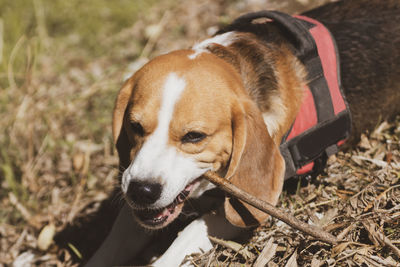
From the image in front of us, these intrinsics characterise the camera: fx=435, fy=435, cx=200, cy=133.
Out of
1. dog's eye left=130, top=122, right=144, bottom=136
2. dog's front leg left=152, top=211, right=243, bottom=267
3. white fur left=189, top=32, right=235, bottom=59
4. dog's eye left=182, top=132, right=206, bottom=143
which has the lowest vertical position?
dog's front leg left=152, top=211, right=243, bottom=267

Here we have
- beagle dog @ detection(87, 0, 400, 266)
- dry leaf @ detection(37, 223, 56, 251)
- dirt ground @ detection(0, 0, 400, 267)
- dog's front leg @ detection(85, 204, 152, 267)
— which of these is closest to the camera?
beagle dog @ detection(87, 0, 400, 266)

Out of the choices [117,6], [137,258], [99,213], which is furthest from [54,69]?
[137,258]

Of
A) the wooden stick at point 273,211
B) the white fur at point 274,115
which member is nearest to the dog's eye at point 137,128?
the wooden stick at point 273,211

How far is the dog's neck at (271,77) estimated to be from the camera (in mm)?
2828

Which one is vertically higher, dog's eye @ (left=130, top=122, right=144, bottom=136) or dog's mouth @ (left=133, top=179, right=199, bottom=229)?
dog's eye @ (left=130, top=122, right=144, bottom=136)

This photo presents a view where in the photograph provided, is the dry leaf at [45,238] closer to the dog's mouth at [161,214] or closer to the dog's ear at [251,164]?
the dog's mouth at [161,214]

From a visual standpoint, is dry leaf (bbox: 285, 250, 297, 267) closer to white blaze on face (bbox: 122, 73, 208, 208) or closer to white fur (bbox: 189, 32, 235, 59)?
white blaze on face (bbox: 122, 73, 208, 208)

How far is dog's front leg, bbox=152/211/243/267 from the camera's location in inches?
108

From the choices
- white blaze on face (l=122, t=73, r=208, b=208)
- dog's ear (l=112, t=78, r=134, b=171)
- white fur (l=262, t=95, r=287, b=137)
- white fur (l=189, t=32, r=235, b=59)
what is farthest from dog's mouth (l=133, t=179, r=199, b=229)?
white fur (l=189, t=32, r=235, b=59)

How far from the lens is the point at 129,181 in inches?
96.9

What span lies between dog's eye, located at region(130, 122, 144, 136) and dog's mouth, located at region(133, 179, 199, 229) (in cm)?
45

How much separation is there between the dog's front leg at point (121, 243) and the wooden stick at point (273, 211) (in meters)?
0.87

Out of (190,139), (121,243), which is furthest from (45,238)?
(190,139)

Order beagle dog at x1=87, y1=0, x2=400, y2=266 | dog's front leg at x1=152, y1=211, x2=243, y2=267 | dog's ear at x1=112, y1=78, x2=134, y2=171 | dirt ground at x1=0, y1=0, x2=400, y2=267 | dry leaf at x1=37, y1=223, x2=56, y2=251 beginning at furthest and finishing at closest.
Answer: dry leaf at x1=37, y1=223, x2=56, y2=251
dog's ear at x1=112, y1=78, x2=134, y2=171
dog's front leg at x1=152, y1=211, x2=243, y2=267
dirt ground at x1=0, y1=0, x2=400, y2=267
beagle dog at x1=87, y1=0, x2=400, y2=266
